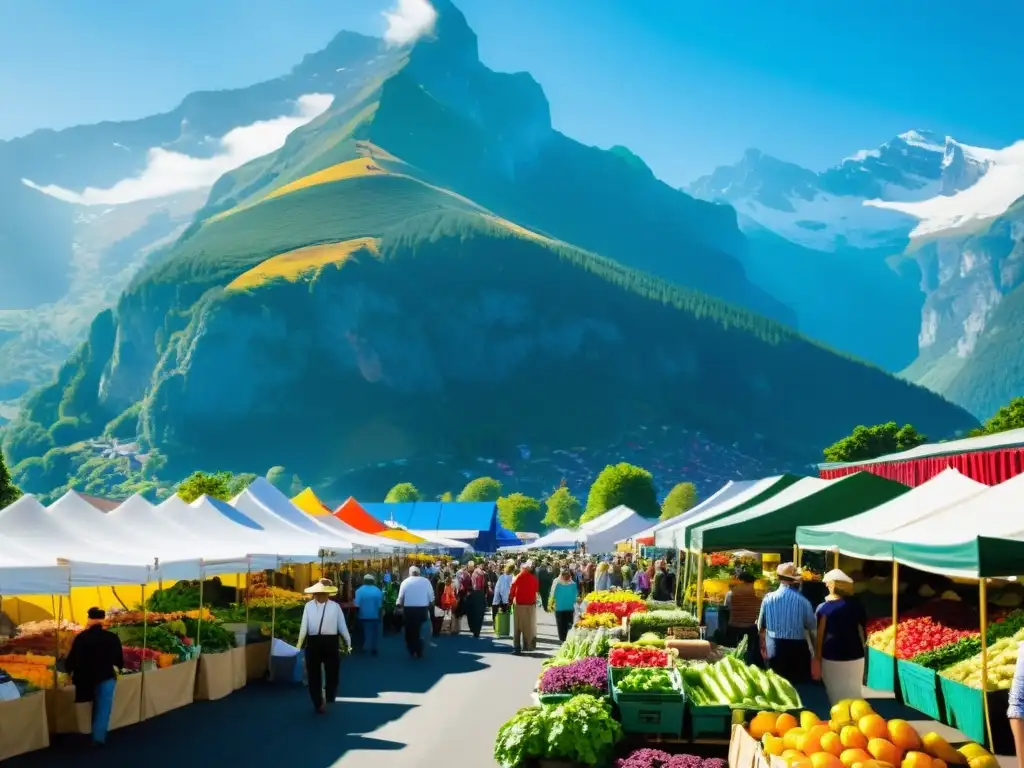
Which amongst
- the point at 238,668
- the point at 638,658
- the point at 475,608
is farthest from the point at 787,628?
the point at 475,608

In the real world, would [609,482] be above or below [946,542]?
above

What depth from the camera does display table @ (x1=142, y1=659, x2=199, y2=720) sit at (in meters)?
14.2

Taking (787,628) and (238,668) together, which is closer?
(787,628)

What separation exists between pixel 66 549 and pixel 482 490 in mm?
160140

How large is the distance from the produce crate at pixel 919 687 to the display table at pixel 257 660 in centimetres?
973

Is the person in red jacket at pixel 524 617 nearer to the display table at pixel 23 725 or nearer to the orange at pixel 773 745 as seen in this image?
the display table at pixel 23 725

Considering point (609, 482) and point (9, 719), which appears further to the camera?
point (609, 482)

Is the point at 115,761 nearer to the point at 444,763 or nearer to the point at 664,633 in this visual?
the point at 444,763

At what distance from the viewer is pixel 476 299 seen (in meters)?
198

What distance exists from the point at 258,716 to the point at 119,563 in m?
2.74

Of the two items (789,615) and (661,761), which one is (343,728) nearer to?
(789,615)

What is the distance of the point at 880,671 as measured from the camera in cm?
1496

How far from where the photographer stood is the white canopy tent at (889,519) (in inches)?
511

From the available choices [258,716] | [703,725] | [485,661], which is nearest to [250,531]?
[485,661]
